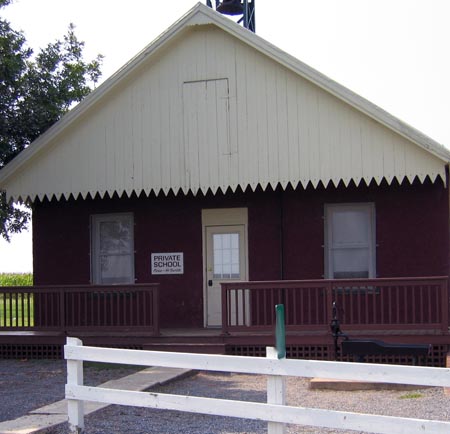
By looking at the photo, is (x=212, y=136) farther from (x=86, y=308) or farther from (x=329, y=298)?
(x=86, y=308)

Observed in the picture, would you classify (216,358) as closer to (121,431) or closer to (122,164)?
(121,431)

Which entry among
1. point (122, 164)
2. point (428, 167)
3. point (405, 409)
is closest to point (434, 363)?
point (428, 167)

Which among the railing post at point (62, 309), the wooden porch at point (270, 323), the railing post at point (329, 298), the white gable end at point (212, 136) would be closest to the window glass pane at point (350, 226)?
the wooden porch at point (270, 323)

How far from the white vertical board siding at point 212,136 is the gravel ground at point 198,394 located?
352 cm

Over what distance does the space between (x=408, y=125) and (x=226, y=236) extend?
4.45m

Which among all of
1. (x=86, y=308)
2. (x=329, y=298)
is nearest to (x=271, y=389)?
(x=329, y=298)

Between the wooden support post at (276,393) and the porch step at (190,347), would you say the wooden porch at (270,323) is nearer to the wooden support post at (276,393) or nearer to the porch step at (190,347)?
the porch step at (190,347)

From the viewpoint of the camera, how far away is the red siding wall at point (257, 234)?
15000 mm

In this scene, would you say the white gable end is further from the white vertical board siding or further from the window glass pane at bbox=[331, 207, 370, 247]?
the window glass pane at bbox=[331, 207, 370, 247]

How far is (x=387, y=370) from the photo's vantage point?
6473 mm

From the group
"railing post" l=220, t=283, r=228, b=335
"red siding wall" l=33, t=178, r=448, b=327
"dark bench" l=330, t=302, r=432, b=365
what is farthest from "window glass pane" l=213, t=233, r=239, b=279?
"dark bench" l=330, t=302, r=432, b=365

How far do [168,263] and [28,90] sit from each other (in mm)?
6488

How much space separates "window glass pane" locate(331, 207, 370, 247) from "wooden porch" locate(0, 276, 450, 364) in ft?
3.18

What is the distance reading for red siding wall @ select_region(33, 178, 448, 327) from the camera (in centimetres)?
1500
